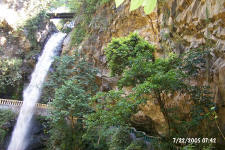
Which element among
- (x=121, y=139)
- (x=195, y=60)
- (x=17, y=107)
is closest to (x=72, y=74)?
(x=17, y=107)

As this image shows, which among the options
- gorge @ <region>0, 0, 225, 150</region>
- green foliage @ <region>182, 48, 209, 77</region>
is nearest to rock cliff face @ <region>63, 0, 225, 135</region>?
gorge @ <region>0, 0, 225, 150</region>

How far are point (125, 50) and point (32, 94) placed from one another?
899 cm

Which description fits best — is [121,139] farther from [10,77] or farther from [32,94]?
[10,77]

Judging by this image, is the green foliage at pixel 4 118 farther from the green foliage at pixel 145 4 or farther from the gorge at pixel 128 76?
the green foliage at pixel 145 4

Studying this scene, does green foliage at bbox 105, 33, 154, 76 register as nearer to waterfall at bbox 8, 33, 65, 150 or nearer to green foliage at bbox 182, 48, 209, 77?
green foliage at bbox 182, 48, 209, 77

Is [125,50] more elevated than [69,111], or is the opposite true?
[125,50]

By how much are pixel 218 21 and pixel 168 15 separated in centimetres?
285

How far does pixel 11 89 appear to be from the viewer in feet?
47.0

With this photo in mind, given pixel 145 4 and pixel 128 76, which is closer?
pixel 145 4

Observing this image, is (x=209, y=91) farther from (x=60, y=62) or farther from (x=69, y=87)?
(x=60, y=62)

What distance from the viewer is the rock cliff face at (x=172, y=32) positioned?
4965 mm

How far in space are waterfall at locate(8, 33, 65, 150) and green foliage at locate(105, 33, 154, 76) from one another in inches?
261

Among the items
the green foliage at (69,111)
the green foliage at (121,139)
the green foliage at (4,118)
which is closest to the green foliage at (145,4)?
the green foliage at (121,139)

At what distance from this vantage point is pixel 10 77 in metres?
13.4
